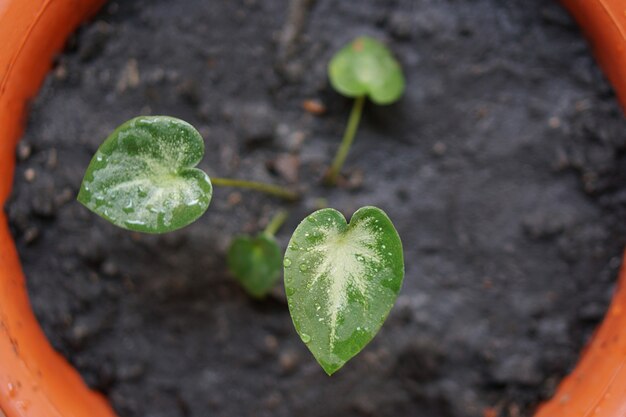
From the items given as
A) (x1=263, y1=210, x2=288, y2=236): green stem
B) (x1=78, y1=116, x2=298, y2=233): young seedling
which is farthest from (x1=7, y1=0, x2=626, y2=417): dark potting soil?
(x1=78, y1=116, x2=298, y2=233): young seedling

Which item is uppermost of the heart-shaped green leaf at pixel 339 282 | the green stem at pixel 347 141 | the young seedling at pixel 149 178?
the young seedling at pixel 149 178

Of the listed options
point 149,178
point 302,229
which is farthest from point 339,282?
point 149,178

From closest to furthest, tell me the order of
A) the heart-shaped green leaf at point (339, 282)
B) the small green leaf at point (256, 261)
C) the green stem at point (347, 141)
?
the heart-shaped green leaf at point (339, 282) → the small green leaf at point (256, 261) → the green stem at point (347, 141)

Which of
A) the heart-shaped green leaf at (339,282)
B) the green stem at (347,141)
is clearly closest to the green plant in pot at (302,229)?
the heart-shaped green leaf at (339,282)

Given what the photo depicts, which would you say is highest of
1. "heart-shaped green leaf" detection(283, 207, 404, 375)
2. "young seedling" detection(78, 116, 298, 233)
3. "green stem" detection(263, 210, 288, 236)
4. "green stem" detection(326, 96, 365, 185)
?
"young seedling" detection(78, 116, 298, 233)

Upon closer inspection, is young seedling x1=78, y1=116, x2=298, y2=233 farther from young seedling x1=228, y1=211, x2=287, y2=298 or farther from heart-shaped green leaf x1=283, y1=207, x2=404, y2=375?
young seedling x1=228, y1=211, x2=287, y2=298

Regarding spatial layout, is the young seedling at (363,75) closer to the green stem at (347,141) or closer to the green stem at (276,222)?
the green stem at (347,141)
